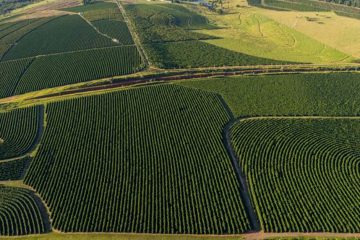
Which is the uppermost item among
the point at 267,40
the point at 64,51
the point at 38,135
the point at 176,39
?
the point at 64,51

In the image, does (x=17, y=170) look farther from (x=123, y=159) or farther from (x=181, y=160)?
(x=181, y=160)

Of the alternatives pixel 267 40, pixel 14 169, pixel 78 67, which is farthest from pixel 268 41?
pixel 14 169

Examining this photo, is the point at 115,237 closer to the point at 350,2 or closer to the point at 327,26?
the point at 327,26

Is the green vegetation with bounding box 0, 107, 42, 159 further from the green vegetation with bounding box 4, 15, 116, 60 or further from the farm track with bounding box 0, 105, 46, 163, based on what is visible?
the green vegetation with bounding box 4, 15, 116, 60

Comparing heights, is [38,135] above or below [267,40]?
below

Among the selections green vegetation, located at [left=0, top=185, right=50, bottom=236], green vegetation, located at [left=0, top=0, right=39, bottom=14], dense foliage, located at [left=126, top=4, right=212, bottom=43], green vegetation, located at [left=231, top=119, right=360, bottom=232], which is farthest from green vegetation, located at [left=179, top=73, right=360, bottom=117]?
green vegetation, located at [left=0, top=0, right=39, bottom=14]

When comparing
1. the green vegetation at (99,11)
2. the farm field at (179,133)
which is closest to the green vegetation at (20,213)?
the farm field at (179,133)

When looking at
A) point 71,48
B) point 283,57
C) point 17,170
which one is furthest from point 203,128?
point 71,48

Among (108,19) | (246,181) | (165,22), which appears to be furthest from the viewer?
(108,19)
